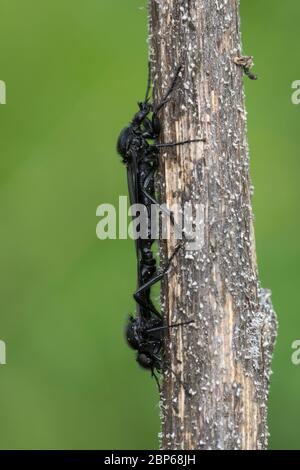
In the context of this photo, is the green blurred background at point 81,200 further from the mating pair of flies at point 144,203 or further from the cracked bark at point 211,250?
the cracked bark at point 211,250

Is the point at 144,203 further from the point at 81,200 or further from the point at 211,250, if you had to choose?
the point at 81,200

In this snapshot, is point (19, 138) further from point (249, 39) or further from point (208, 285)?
point (208, 285)

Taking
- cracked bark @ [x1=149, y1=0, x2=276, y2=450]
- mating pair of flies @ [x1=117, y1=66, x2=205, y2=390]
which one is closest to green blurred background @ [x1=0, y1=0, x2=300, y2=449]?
mating pair of flies @ [x1=117, y1=66, x2=205, y2=390]

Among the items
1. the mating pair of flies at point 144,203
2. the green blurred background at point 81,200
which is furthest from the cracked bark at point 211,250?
the green blurred background at point 81,200

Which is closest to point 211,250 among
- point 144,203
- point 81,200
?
point 144,203

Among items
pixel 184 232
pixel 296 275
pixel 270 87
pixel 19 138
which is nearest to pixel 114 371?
pixel 296 275

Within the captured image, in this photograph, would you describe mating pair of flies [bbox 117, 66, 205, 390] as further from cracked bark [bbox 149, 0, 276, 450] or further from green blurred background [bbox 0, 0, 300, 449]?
green blurred background [bbox 0, 0, 300, 449]

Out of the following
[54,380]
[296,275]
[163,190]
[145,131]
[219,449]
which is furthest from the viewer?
[54,380]
